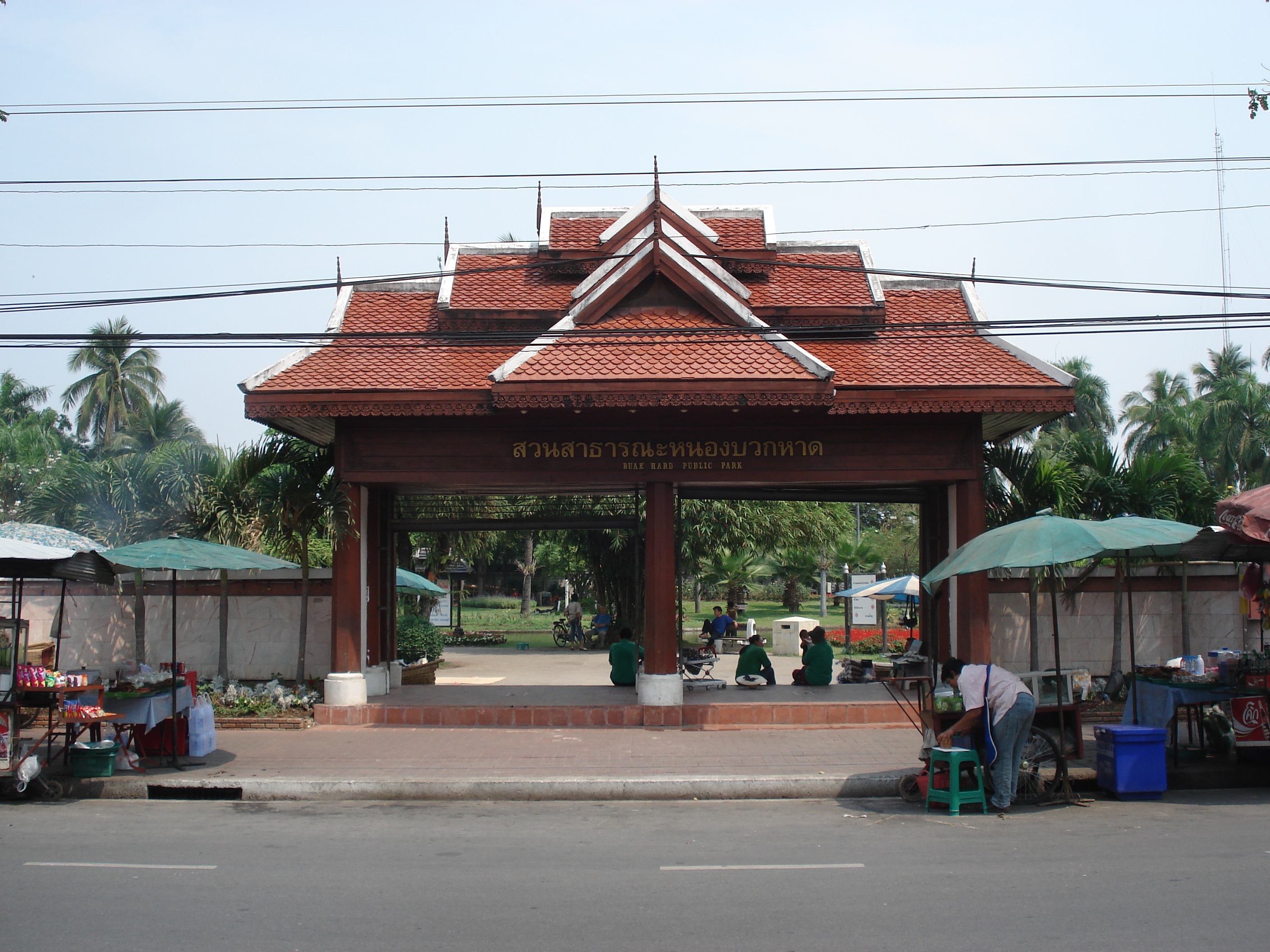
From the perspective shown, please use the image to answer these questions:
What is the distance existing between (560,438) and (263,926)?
917 cm

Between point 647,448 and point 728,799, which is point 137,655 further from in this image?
point 728,799

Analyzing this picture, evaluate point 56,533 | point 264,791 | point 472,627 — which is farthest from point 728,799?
point 472,627

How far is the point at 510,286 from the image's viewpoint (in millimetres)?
16734

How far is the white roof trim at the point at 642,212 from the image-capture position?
16.7m

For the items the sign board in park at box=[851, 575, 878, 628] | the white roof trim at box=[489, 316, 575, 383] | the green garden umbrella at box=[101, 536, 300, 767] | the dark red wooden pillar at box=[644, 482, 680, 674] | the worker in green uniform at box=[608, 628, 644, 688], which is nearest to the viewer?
the green garden umbrella at box=[101, 536, 300, 767]

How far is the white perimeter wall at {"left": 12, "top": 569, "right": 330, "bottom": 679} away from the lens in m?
15.7

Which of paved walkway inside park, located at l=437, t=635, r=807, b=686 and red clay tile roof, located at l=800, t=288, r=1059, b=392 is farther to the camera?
paved walkway inside park, located at l=437, t=635, r=807, b=686

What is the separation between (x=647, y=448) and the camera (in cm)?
1463

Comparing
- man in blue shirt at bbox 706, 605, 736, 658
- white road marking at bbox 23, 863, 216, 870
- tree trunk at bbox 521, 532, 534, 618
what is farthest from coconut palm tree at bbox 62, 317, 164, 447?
white road marking at bbox 23, 863, 216, 870

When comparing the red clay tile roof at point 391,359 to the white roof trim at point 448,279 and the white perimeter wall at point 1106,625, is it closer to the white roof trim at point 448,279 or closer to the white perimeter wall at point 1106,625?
the white roof trim at point 448,279

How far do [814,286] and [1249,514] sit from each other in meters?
8.01

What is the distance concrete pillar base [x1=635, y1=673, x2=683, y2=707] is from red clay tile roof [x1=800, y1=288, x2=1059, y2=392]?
4.49 meters

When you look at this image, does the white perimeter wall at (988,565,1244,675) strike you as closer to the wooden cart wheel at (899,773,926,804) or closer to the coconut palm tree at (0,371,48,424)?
the wooden cart wheel at (899,773,926,804)

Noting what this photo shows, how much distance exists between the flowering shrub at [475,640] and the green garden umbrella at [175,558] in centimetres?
2206
